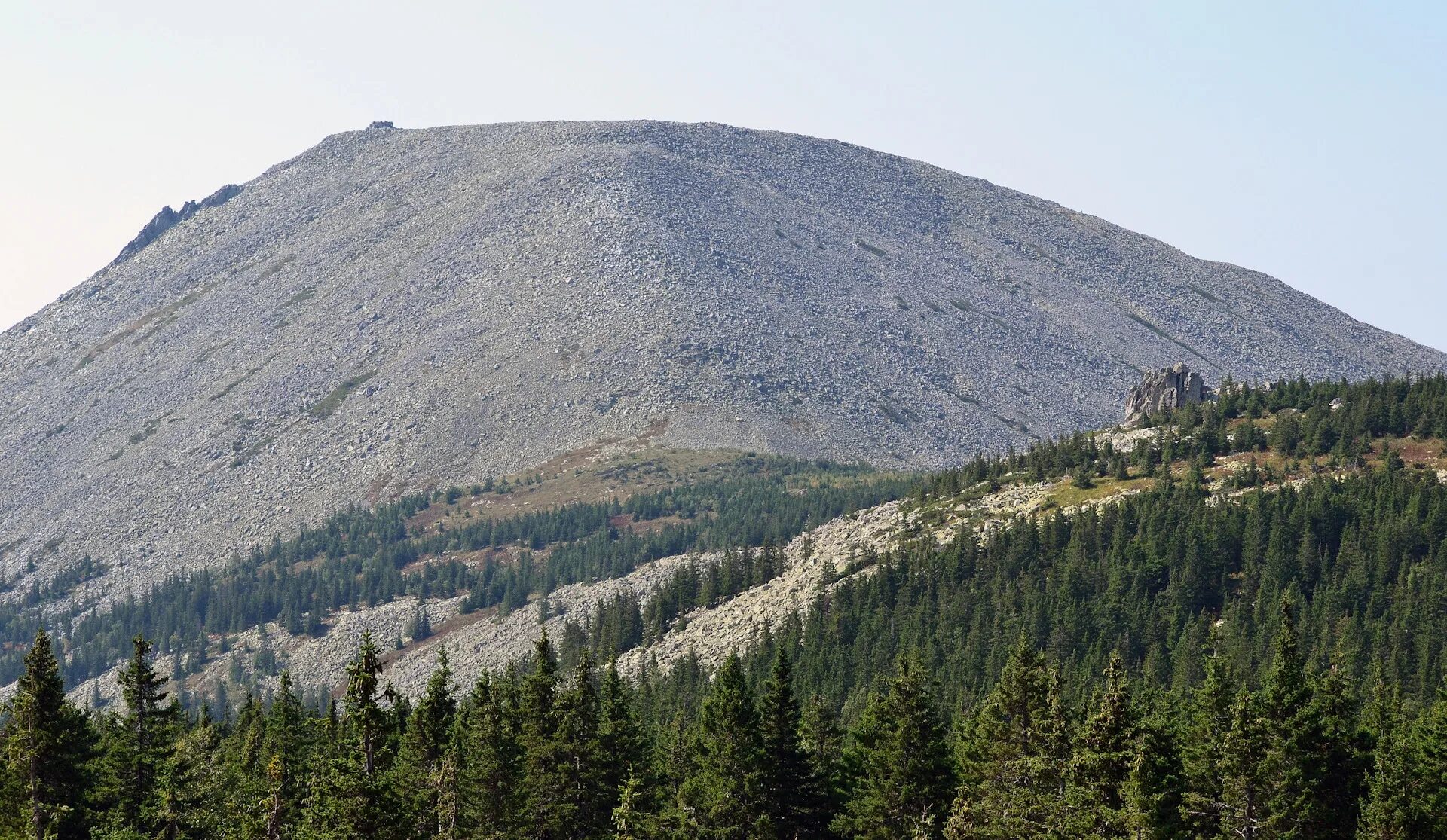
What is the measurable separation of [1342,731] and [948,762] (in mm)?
16268

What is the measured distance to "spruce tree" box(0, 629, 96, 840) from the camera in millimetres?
69625

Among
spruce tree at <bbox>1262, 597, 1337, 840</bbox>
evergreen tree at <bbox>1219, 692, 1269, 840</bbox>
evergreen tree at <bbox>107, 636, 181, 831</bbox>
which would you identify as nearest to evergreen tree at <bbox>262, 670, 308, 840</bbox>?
evergreen tree at <bbox>107, 636, 181, 831</bbox>

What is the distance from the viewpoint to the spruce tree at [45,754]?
69625mm

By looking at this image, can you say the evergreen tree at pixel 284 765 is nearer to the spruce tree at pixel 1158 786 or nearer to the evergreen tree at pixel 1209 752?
the spruce tree at pixel 1158 786

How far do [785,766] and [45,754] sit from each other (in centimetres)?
3069

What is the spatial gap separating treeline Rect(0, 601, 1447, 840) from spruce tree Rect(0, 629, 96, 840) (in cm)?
12

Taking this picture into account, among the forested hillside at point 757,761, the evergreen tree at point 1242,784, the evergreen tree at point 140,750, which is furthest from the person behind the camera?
the evergreen tree at point 140,750

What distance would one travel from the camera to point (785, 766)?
74250mm

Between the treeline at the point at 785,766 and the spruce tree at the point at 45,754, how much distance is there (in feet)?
0.39

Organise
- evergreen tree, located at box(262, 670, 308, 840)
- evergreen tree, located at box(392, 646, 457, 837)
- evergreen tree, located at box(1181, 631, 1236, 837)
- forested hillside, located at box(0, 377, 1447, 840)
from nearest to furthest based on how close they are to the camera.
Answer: evergreen tree, located at box(262, 670, 308, 840) < forested hillside, located at box(0, 377, 1447, 840) < evergreen tree, located at box(1181, 631, 1236, 837) < evergreen tree, located at box(392, 646, 457, 837)

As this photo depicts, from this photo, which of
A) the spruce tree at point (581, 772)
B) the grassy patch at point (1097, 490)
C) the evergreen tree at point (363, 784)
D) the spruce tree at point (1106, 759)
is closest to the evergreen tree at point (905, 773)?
the spruce tree at point (581, 772)

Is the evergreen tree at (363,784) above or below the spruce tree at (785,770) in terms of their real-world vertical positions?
above

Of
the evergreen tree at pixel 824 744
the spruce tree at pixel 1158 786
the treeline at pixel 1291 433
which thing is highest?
the treeline at pixel 1291 433

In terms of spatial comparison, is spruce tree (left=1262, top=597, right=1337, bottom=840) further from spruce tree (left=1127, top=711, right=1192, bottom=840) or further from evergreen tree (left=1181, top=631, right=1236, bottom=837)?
spruce tree (left=1127, top=711, right=1192, bottom=840)
